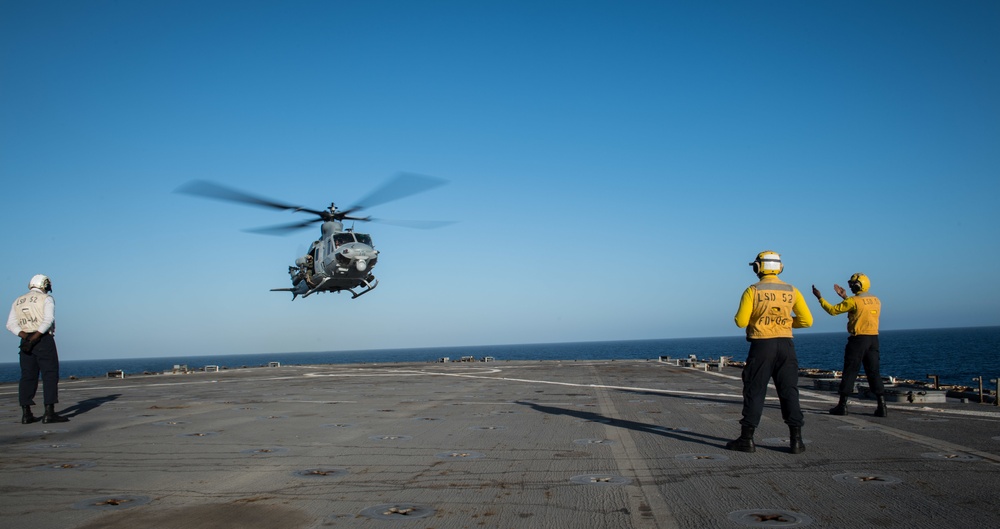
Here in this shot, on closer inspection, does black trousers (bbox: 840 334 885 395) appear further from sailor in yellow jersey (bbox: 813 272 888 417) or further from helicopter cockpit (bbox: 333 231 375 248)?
helicopter cockpit (bbox: 333 231 375 248)

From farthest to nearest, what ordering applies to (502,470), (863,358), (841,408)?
(863,358)
(841,408)
(502,470)

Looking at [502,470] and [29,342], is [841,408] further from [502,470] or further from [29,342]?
[29,342]

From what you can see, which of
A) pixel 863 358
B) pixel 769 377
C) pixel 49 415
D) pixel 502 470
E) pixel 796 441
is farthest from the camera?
pixel 863 358

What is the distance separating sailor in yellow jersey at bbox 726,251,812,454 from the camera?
6.85 m

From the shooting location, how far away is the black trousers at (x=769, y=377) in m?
6.85

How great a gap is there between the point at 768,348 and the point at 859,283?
419cm

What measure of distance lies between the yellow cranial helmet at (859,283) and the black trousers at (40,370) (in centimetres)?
1233

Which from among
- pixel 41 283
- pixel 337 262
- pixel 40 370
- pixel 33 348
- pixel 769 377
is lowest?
pixel 769 377

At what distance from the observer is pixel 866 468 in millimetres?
5820

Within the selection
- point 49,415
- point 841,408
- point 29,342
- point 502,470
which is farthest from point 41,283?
point 841,408

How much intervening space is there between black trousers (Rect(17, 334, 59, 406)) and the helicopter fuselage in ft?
54.3

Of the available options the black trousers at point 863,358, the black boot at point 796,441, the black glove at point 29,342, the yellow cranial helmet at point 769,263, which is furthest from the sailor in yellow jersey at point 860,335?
the black glove at point 29,342

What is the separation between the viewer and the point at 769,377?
7000 millimetres

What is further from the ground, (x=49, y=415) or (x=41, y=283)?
(x=41, y=283)
